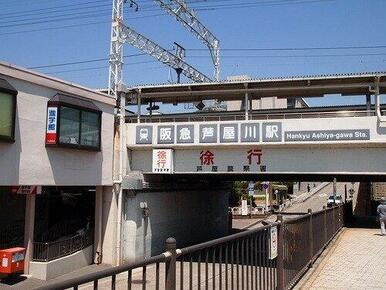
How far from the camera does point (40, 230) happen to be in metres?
22.8

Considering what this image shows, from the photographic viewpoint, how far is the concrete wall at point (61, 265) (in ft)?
54.7

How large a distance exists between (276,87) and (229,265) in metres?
15.4

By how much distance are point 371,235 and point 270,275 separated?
13071 millimetres

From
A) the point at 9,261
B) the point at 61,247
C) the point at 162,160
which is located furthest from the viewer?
the point at 162,160

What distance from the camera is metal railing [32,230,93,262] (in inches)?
680

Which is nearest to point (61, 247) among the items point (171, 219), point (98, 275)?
point (171, 219)

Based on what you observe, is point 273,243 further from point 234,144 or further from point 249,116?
point 249,116

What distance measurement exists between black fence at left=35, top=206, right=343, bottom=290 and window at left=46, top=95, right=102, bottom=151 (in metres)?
10.2

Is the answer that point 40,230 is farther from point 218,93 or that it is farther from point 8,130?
point 218,93

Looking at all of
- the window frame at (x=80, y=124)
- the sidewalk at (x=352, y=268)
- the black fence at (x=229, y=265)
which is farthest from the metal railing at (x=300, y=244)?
the window frame at (x=80, y=124)

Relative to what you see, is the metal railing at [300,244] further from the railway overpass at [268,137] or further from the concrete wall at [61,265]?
the concrete wall at [61,265]

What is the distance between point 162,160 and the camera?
64.5 feet

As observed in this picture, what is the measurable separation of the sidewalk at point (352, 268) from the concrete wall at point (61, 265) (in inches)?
417

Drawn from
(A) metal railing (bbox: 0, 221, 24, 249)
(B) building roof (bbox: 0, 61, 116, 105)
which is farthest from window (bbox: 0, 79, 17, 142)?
(A) metal railing (bbox: 0, 221, 24, 249)
